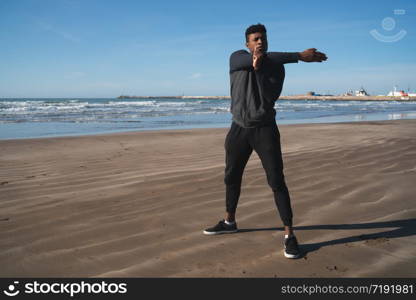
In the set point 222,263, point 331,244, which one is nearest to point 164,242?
point 222,263

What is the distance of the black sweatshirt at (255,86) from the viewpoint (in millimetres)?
2668

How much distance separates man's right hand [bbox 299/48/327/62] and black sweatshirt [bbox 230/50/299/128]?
0.12 m

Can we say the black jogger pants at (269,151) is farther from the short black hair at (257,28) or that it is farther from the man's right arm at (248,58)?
the short black hair at (257,28)

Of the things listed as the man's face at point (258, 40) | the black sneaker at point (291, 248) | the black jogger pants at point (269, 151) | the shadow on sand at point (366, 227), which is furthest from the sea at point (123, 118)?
the black sneaker at point (291, 248)

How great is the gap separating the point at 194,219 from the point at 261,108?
4.57 feet

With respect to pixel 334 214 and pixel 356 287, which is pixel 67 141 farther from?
pixel 356 287

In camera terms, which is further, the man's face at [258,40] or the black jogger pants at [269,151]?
the black jogger pants at [269,151]

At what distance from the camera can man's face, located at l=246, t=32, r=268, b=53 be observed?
266cm

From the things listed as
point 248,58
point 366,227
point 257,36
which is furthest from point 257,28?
point 366,227

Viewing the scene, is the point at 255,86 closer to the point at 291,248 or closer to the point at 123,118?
the point at 291,248

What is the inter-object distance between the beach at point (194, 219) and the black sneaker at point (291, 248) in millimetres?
66

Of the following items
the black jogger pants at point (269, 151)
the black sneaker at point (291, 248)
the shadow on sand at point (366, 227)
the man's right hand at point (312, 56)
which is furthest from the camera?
the shadow on sand at point (366, 227)

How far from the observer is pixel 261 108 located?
9.00ft

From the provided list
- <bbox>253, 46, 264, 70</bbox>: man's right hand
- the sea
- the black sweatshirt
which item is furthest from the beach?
the sea
